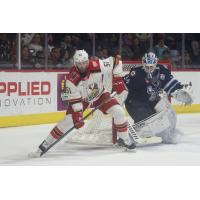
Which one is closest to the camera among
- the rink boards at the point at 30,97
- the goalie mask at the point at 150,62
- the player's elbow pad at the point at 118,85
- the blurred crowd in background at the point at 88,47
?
the player's elbow pad at the point at 118,85

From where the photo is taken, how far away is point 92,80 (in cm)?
573

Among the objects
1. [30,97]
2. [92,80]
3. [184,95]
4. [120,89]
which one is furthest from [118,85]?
[30,97]

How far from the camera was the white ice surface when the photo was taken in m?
5.61

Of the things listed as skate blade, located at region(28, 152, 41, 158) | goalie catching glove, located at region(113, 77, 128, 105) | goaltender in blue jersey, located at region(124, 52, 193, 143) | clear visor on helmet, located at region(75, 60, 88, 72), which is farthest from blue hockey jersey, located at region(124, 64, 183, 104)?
skate blade, located at region(28, 152, 41, 158)

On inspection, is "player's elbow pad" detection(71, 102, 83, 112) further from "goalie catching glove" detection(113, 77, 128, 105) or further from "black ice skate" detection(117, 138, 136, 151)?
"black ice skate" detection(117, 138, 136, 151)

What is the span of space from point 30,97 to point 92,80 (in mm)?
2853

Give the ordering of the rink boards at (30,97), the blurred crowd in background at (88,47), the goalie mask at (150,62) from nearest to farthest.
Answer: the goalie mask at (150,62) < the rink boards at (30,97) < the blurred crowd in background at (88,47)

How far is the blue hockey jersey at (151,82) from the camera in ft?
21.6

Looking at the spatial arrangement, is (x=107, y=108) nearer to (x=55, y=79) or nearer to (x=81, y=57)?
(x=81, y=57)

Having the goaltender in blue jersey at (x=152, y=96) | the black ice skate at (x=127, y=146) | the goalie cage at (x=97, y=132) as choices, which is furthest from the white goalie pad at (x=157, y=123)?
the black ice skate at (x=127, y=146)

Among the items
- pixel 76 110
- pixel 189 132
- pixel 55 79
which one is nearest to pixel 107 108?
pixel 76 110

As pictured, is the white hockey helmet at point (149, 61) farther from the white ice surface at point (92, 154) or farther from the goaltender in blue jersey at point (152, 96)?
the white ice surface at point (92, 154)

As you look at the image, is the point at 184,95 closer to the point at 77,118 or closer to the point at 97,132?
the point at 97,132

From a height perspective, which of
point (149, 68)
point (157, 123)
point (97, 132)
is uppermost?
point (149, 68)
